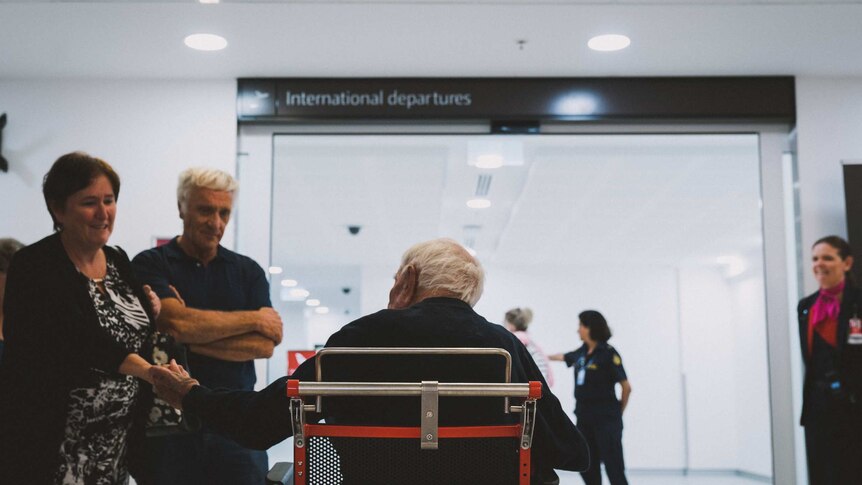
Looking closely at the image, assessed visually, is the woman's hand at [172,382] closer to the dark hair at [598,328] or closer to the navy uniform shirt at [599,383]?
the navy uniform shirt at [599,383]

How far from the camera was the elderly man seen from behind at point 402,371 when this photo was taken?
195 centimetres

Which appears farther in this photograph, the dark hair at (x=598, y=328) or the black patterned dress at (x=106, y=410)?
the dark hair at (x=598, y=328)

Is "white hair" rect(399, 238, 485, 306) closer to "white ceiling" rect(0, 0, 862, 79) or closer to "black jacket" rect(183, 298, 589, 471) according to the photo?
"black jacket" rect(183, 298, 589, 471)

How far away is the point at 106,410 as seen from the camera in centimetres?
229

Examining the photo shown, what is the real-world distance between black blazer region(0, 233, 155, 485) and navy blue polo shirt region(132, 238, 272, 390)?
1.57 ft

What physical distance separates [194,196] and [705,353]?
11.4 m

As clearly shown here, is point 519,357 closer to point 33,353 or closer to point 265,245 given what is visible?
point 33,353

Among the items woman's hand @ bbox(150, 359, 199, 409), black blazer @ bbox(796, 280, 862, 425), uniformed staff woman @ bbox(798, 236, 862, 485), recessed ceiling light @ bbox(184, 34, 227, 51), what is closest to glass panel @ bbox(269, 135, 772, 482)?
recessed ceiling light @ bbox(184, 34, 227, 51)

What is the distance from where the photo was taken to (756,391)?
12.0 m

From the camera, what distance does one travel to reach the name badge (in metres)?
4.39

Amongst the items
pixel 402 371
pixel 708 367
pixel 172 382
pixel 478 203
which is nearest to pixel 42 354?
pixel 172 382

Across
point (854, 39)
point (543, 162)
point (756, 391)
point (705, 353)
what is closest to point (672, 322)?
point (705, 353)

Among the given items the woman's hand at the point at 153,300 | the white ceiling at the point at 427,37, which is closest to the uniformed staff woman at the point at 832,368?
the white ceiling at the point at 427,37

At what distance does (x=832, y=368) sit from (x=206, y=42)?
359cm
